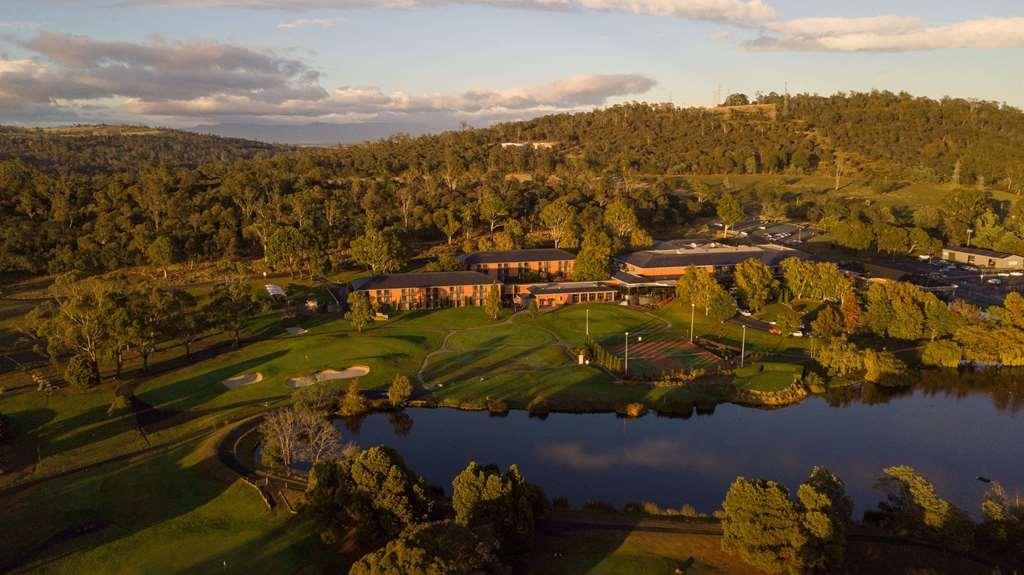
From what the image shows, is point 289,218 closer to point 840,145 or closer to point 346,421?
point 346,421

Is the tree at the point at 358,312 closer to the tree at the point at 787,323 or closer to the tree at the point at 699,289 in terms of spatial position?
the tree at the point at 699,289

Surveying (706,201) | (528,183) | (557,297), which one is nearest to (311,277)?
(557,297)

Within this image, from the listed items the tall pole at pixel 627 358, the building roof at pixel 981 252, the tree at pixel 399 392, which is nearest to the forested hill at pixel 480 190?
the building roof at pixel 981 252

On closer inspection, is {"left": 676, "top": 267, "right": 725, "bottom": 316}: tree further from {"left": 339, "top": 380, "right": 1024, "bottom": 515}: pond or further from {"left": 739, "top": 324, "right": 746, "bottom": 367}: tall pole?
{"left": 339, "top": 380, "right": 1024, "bottom": 515}: pond

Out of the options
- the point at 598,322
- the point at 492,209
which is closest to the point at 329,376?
the point at 598,322

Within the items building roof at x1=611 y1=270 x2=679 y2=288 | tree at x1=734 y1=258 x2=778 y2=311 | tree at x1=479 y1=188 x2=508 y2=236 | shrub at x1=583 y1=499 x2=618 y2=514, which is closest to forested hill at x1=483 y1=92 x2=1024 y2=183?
tree at x1=479 y1=188 x2=508 y2=236

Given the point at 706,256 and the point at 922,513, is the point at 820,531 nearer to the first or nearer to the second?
the point at 922,513

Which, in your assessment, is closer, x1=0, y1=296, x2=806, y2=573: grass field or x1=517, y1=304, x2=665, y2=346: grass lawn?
x1=0, y1=296, x2=806, y2=573: grass field

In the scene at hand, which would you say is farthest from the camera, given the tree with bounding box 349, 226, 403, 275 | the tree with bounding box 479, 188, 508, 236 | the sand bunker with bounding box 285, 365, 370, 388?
the tree with bounding box 479, 188, 508, 236
